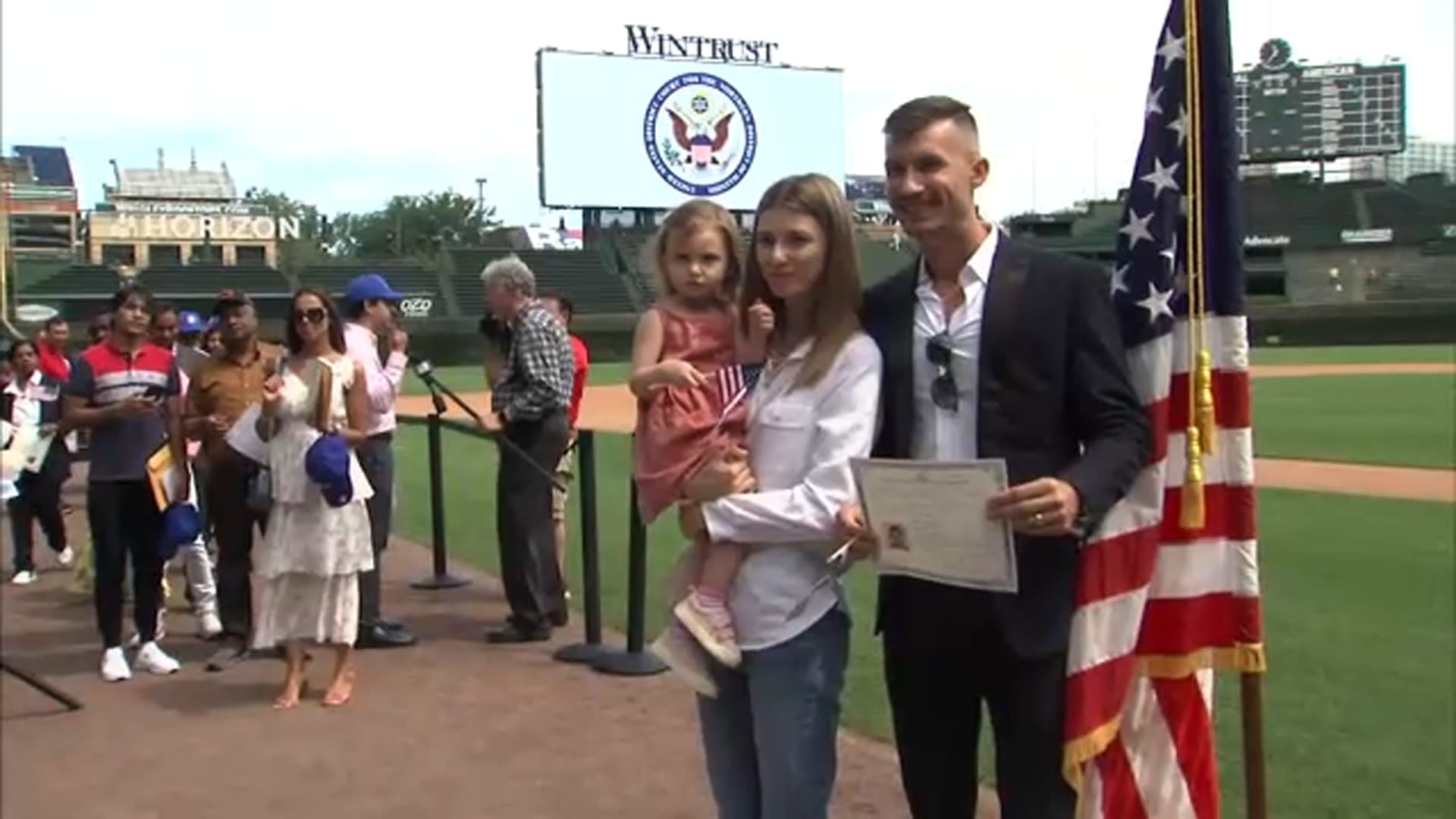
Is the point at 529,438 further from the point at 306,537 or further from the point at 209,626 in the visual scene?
the point at 209,626

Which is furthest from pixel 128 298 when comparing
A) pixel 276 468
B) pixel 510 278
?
pixel 510 278

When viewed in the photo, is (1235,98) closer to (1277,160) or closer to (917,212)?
(917,212)

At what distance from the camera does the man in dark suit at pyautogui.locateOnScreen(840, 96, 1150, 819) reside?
9.07ft

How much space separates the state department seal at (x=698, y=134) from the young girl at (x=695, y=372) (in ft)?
139

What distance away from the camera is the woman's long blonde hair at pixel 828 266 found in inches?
114

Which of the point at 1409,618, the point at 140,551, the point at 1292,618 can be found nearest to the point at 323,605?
the point at 140,551

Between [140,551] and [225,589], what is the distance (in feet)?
2.96

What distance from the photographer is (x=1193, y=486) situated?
2.92m

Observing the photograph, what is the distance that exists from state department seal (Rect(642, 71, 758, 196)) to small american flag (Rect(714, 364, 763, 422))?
42607mm

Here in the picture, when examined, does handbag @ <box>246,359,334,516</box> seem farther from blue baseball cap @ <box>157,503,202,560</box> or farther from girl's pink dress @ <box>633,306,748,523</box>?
girl's pink dress @ <box>633,306,748,523</box>

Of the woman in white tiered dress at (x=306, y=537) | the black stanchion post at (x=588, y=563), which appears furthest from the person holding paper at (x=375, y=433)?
the black stanchion post at (x=588, y=563)

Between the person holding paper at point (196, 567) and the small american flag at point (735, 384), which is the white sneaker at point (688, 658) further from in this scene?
the person holding paper at point (196, 567)

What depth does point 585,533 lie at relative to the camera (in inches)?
301

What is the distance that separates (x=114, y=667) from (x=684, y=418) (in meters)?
5.03
